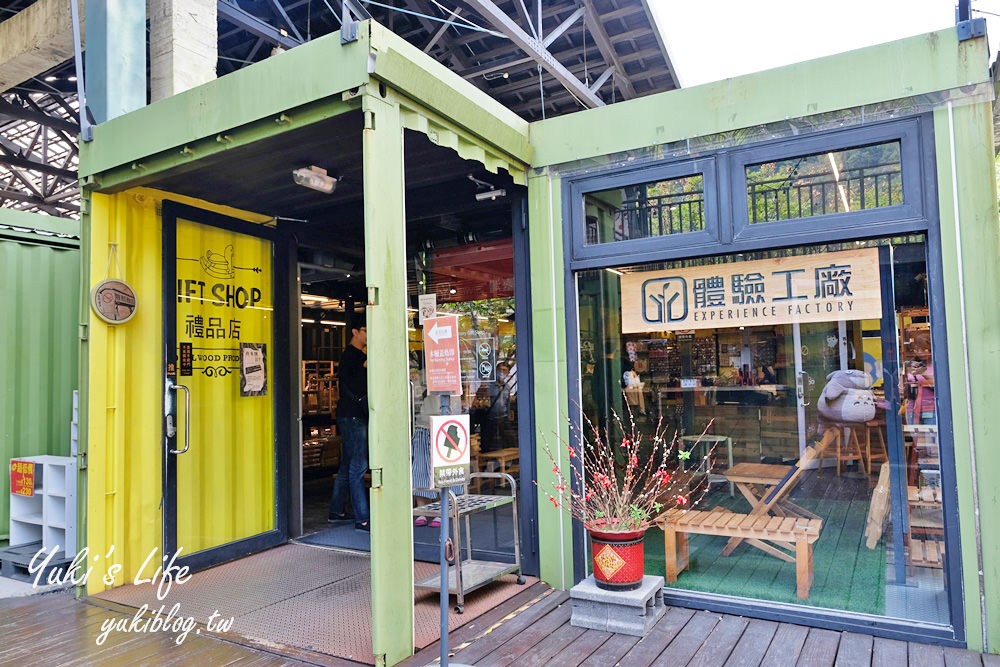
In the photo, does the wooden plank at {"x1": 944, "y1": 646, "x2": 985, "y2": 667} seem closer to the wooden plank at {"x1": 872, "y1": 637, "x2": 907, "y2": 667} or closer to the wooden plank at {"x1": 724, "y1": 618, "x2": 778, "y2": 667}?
the wooden plank at {"x1": 872, "y1": 637, "x2": 907, "y2": 667}

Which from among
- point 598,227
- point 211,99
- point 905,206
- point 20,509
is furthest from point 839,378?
point 20,509

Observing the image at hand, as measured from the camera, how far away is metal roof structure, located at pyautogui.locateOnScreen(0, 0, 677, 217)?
6992 millimetres

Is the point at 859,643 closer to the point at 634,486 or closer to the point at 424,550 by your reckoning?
the point at 634,486

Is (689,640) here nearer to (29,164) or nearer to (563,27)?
(563,27)

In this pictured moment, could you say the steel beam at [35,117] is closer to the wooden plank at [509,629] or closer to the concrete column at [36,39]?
the concrete column at [36,39]

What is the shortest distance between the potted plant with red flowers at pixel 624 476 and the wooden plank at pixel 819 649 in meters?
0.86

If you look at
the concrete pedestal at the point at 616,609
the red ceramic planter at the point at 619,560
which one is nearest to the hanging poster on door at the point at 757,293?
the red ceramic planter at the point at 619,560

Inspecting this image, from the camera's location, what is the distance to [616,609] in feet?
10.8

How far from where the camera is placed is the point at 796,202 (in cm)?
339

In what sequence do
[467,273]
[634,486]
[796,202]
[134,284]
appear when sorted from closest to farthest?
[796,202] < [634,486] < [134,284] < [467,273]

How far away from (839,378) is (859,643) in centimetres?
124

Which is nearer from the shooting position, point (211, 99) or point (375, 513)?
point (375, 513)

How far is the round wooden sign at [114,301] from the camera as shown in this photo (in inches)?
157

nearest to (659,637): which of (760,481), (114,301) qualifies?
(760,481)
